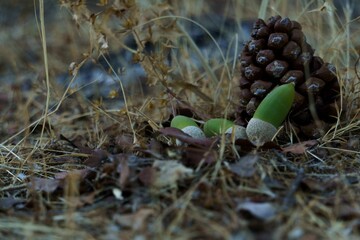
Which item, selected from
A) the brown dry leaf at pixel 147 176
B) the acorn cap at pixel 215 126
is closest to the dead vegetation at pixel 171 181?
the brown dry leaf at pixel 147 176

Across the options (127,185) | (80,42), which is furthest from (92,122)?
(80,42)

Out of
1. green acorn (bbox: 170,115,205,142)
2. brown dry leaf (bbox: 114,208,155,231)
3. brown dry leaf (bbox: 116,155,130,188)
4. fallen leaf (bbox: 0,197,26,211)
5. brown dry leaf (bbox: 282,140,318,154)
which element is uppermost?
brown dry leaf (bbox: 116,155,130,188)

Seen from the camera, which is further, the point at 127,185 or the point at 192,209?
the point at 127,185

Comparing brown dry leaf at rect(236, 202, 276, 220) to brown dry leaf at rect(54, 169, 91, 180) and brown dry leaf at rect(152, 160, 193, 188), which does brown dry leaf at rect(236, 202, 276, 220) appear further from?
brown dry leaf at rect(54, 169, 91, 180)

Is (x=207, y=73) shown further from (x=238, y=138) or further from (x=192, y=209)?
(x=192, y=209)

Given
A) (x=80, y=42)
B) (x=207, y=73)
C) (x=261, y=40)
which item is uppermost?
(x=261, y=40)

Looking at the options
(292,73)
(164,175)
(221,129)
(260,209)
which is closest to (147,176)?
(164,175)

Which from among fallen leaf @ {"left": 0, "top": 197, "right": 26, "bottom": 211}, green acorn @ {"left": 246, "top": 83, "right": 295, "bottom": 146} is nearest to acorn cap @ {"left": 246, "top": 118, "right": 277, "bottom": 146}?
green acorn @ {"left": 246, "top": 83, "right": 295, "bottom": 146}

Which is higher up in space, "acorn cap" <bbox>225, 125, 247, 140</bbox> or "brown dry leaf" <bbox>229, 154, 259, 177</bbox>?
"brown dry leaf" <bbox>229, 154, 259, 177</bbox>
